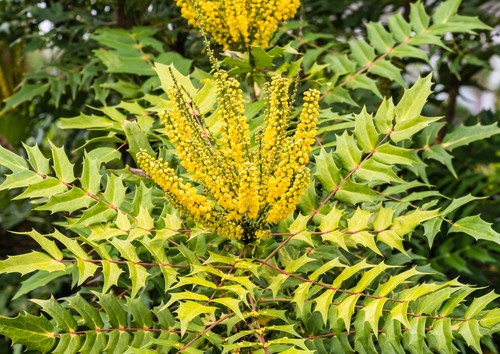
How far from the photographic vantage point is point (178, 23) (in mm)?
2932

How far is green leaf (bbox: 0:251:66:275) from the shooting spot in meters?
1.40

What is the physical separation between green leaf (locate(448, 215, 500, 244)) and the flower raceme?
0.48 metres

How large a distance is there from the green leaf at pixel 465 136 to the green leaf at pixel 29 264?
51.5 inches

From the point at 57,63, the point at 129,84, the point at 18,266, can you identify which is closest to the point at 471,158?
the point at 129,84

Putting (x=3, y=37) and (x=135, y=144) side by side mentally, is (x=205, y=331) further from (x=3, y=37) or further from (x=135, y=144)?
(x=3, y=37)

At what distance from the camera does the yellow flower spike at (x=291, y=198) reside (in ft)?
4.75

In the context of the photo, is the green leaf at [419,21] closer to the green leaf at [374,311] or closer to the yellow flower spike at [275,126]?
the yellow flower spike at [275,126]

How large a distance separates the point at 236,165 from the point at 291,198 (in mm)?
153

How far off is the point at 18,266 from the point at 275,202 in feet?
1.88

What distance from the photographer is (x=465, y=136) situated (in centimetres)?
221

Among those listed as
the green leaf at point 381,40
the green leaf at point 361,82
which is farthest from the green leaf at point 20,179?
the green leaf at point 381,40

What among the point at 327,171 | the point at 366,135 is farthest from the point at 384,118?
the point at 327,171

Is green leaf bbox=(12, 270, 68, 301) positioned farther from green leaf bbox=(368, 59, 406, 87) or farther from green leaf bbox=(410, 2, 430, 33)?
green leaf bbox=(410, 2, 430, 33)

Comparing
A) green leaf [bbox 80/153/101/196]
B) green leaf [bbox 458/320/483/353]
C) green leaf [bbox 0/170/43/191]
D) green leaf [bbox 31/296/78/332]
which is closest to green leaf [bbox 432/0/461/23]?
green leaf [bbox 458/320/483/353]
